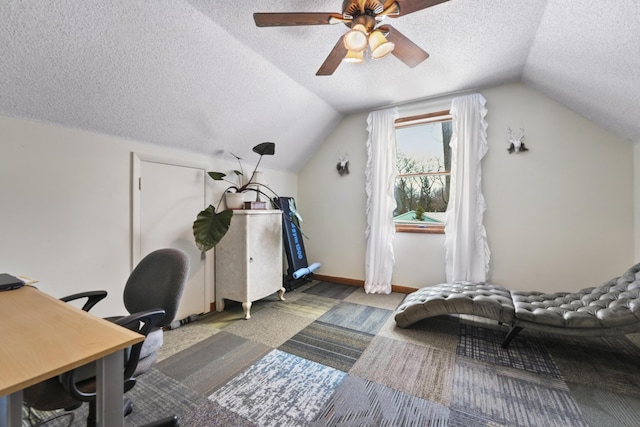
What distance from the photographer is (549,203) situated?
2.74m

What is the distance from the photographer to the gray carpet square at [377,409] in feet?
4.47

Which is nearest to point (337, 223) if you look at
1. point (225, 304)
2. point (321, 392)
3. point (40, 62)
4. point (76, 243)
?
point (225, 304)

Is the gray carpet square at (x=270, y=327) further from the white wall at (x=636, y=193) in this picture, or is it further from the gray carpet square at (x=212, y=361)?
the white wall at (x=636, y=193)

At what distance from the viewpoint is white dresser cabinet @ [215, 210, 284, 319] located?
8.91 feet

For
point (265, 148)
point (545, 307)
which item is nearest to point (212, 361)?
point (265, 148)

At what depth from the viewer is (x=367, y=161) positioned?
11.8 feet

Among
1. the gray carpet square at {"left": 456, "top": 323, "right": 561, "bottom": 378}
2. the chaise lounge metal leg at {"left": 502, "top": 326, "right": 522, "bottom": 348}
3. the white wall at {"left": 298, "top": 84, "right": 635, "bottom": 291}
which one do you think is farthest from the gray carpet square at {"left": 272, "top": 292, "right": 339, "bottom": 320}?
the chaise lounge metal leg at {"left": 502, "top": 326, "right": 522, "bottom": 348}

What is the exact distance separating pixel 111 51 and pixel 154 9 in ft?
1.34

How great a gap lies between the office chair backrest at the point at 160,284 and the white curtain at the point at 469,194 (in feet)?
9.58

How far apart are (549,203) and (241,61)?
3478 mm

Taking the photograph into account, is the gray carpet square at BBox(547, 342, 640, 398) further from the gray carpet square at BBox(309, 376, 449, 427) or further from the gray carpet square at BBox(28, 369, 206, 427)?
the gray carpet square at BBox(28, 369, 206, 427)

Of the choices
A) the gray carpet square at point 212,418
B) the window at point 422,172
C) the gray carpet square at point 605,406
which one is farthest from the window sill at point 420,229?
the gray carpet square at point 212,418

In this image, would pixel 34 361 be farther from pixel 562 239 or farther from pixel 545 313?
pixel 562 239

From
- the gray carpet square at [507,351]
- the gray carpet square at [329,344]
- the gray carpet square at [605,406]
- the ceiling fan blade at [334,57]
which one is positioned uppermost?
the ceiling fan blade at [334,57]
